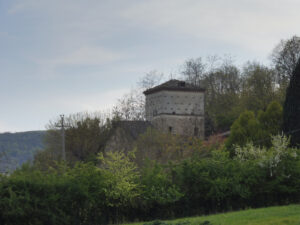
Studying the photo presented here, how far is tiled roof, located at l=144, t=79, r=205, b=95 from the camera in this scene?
60500 mm

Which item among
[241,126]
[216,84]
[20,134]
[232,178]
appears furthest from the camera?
[20,134]

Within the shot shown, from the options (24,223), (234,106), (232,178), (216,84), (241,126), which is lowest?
(24,223)

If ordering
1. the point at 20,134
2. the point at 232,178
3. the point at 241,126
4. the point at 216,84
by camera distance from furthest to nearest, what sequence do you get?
the point at 20,134, the point at 216,84, the point at 241,126, the point at 232,178

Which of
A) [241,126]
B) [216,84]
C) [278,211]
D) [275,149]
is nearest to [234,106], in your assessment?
[216,84]

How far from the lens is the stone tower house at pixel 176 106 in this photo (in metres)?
60.2

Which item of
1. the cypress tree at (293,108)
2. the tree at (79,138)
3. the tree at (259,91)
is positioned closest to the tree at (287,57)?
the tree at (259,91)

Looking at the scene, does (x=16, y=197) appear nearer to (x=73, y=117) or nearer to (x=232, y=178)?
(x=232, y=178)

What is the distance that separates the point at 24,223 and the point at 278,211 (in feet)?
24.6

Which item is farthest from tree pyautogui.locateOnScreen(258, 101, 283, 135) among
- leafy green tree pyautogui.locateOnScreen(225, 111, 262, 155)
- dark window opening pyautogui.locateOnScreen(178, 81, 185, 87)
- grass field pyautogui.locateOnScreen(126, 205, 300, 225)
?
dark window opening pyautogui.locateOnScreen(178, 81, 185, 87)

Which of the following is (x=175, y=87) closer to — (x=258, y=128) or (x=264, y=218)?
(x=258, y=128)

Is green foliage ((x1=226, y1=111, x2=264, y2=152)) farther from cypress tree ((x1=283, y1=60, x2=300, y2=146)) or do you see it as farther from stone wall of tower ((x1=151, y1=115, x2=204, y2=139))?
stone wall of tower ((x1=151, y1=115, x2=204, y2=139))

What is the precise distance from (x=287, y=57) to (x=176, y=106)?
602 inches

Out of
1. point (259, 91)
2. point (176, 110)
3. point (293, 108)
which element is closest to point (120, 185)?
point (293, 108)

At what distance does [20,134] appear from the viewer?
88250mm
